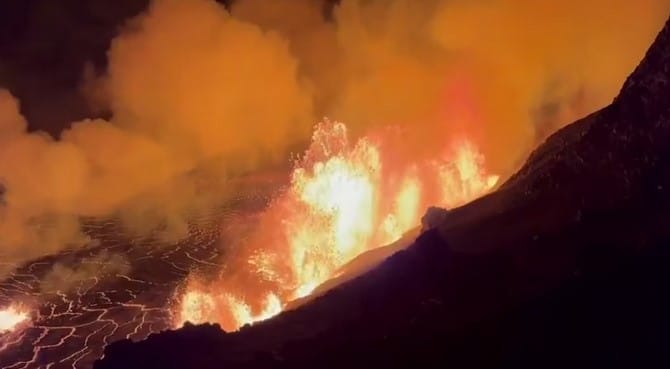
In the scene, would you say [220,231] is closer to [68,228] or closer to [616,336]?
[68,228]

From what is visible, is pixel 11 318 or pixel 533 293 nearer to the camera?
pixel 533 293

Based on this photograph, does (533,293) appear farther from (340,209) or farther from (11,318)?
(11,318)

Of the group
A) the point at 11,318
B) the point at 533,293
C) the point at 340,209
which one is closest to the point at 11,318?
the point at 11,318

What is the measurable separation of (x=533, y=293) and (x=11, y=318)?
154 ft

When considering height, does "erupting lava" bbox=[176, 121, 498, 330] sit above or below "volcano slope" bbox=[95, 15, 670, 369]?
above

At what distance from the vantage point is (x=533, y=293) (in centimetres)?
1600

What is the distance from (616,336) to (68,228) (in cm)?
6608

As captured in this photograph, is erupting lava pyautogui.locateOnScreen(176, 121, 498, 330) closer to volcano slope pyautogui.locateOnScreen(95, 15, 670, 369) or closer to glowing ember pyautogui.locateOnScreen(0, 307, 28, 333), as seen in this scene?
glowing ember pyautogui.locateOnScreen(0, 307, 28, 333)

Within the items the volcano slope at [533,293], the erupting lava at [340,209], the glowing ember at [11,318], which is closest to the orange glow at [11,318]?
the glowing ember at [11,318]

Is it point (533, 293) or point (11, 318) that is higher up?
point (11, 318)

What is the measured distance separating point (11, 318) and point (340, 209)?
1006 inches

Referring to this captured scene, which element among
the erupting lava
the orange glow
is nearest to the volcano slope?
the erupting lava

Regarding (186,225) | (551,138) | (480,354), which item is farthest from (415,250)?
(186,225)

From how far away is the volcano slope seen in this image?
49.3 ft
